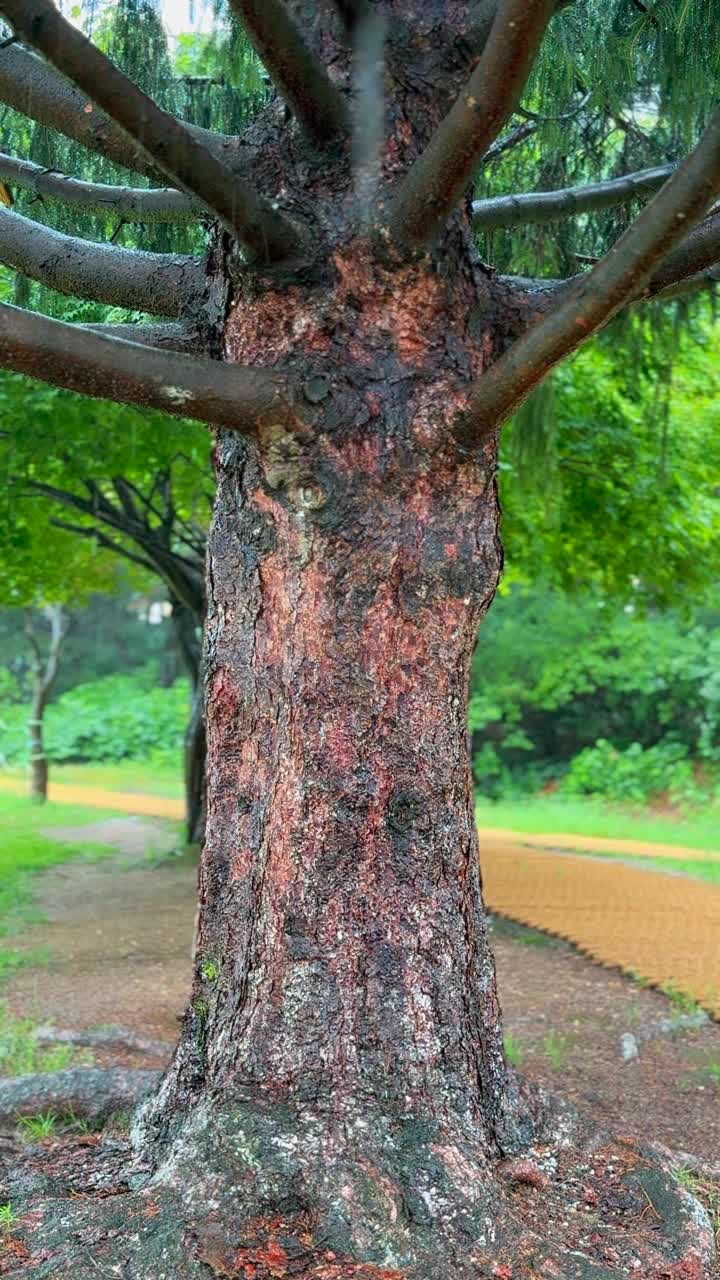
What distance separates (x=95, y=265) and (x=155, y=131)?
1070 millimetres

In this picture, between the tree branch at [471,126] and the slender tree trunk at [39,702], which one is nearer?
the tree branch at [471,126]

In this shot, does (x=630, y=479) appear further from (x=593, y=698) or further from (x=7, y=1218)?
(x=593, y=698)

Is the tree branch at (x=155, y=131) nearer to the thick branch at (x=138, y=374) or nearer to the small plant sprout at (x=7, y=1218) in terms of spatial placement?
the thick branch at (x=138, y=374)

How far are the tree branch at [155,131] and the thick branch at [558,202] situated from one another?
56.3 inches

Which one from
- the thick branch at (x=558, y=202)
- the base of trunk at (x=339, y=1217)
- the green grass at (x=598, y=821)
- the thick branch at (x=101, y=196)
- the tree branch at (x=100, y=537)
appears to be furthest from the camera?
the green grass at (x=598, y=821)

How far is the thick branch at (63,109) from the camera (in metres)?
2.91

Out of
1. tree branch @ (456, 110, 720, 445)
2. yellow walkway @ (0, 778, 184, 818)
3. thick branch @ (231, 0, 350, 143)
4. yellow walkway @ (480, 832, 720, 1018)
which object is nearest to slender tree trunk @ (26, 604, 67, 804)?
yellow walkway @ (0, 778, 184, 818)

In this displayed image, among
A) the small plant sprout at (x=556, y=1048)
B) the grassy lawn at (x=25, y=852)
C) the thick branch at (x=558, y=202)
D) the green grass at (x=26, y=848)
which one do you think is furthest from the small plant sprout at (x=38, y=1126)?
the green grass at (x=26, y=848)

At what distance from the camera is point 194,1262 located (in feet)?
7.61

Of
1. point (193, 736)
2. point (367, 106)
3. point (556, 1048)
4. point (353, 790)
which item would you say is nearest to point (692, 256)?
point (367, 106)

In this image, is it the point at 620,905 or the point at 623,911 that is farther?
the point at 620,905

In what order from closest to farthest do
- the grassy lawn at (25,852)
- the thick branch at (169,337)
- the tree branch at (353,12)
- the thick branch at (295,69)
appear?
the thick branch at (295,69)
the tree branch at (353,12)
the thick branch at (169,337)
the grassy lawn at (25,852)

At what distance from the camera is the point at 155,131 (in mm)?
2236

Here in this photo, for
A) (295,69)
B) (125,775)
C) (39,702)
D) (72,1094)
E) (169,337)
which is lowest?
(72,1094)
